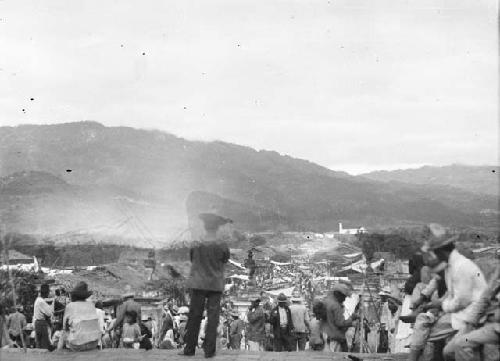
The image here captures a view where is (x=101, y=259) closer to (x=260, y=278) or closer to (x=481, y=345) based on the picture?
(x=260, y=278)

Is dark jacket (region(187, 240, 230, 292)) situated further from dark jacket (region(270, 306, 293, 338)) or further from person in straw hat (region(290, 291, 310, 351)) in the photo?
person in straw hat (region(290, 291, 310, 351))

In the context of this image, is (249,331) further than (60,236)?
No

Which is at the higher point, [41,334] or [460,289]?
[460,289]

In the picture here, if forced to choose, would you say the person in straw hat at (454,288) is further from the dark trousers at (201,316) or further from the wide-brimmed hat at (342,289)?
the dark trousers at (201,316)

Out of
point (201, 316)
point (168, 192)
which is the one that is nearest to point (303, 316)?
point (201, 316)

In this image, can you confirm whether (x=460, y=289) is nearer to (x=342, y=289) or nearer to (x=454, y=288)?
(x=454, y=288)

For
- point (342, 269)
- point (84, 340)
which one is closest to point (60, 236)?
point (342, 269)

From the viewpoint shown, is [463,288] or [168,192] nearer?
[463,288]
